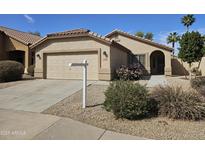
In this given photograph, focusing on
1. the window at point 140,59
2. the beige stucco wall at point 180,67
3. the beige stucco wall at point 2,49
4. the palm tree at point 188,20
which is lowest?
the beige stucco wall at point 180,67

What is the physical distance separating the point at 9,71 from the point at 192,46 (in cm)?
1516

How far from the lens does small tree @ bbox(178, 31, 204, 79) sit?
1706cm

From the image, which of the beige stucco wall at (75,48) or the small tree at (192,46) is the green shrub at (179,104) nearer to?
the beige stucco wall at (75,48)

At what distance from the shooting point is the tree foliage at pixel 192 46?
56.0ft

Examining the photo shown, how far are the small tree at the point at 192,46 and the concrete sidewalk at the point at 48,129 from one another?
1433 centimetres

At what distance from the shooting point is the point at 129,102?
251 inches

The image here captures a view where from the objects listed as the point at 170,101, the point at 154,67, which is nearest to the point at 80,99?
the point at 170,101

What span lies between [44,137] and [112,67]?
35.6 ft

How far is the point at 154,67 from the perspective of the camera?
25141 mm

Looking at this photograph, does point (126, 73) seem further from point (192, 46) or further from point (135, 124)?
point (135, 124)

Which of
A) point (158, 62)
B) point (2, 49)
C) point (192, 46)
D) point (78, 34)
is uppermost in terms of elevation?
point (78, 34)

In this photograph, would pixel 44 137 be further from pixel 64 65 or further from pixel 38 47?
pixel 38 47

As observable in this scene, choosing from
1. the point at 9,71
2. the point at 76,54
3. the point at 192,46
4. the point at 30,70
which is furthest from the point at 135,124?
the point at 30,70

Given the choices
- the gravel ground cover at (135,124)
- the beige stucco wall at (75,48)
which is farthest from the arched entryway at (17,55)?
the gravel ground cover at (135,124)
